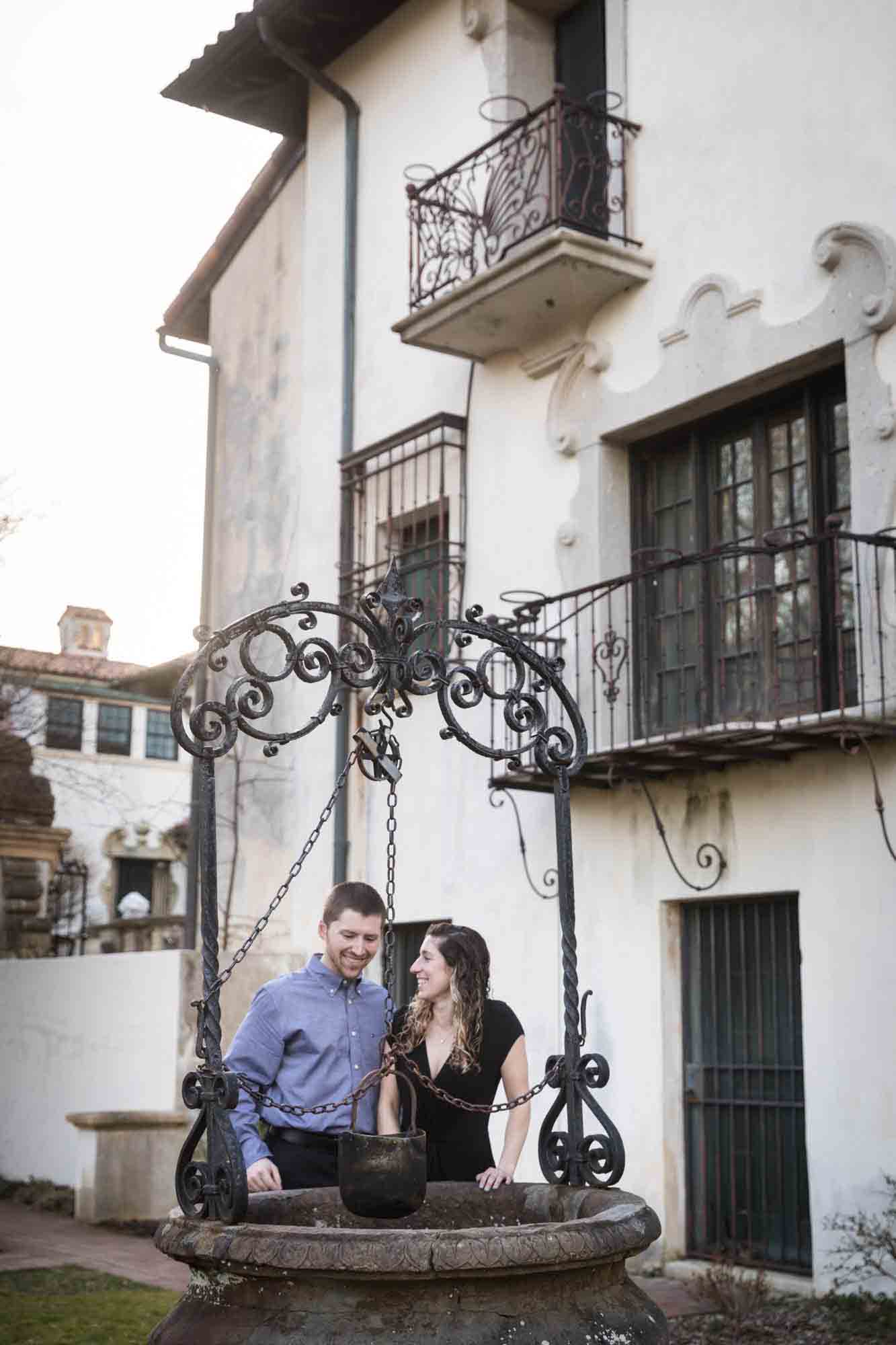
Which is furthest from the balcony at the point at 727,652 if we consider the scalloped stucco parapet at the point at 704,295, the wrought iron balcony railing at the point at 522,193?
the wrought iron balcony railing at the point at 522,193

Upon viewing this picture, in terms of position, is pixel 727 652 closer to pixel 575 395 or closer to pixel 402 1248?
pixel 575 395

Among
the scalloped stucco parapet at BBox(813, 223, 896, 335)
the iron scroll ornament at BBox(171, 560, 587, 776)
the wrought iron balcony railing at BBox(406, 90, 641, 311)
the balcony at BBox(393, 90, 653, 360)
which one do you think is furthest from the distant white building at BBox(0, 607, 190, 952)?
the iron scroll ornament at BBox(171, 560, 587, 776)

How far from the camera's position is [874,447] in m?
9.27

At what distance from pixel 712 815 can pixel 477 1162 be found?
4.74 m

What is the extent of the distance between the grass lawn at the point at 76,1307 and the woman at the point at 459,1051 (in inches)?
126

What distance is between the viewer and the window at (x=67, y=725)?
136 ft

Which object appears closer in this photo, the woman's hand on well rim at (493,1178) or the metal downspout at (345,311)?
the woman's hand on well rim at (493,1178)

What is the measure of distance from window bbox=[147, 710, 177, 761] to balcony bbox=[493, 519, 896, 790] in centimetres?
3438

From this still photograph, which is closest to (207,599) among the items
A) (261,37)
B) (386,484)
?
(386,484)

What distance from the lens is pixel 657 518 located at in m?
11.2

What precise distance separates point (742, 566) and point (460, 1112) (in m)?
5.46

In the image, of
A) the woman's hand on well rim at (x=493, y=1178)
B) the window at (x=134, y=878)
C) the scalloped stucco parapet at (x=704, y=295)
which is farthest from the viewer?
the window at (x=134, y=878)

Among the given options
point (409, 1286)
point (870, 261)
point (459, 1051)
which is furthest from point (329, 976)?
point (870, 261)

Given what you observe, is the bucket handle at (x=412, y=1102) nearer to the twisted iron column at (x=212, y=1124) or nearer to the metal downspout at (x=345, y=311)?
the twisted iron column at (x=212, y=1124)
